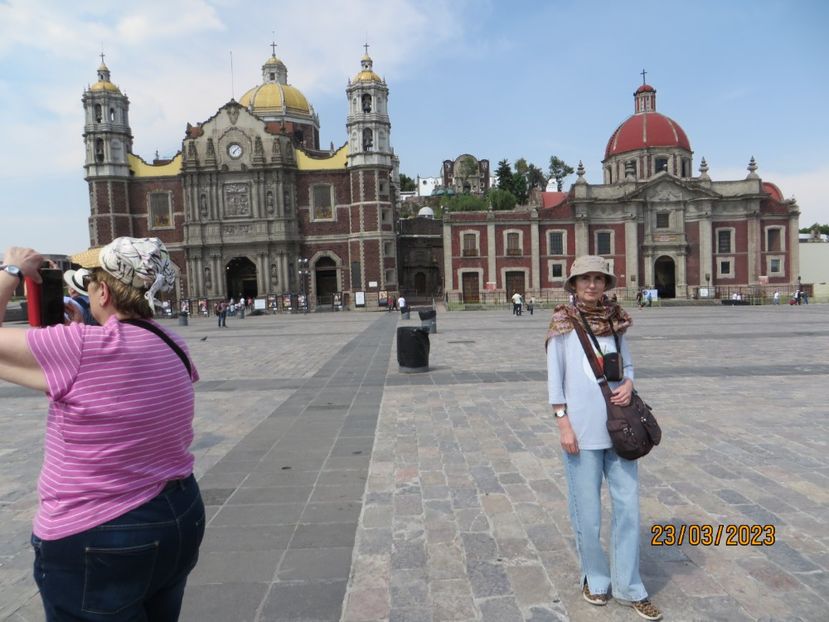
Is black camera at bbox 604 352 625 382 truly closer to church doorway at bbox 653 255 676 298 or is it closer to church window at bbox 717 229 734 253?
church doorway at bbox 653 255 676 298

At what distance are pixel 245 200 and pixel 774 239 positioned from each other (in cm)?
4314

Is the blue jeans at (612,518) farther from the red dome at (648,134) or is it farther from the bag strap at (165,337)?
the red dome at (648,134)

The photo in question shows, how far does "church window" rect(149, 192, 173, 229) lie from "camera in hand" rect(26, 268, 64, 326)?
49507mm

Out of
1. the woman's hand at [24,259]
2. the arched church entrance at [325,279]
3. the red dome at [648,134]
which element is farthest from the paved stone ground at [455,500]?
the red dome at [648,134]

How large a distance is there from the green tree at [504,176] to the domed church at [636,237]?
111ft

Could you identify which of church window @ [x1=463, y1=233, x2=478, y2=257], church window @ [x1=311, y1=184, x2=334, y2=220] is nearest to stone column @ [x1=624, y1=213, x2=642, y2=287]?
church window @ [x1=463, y1=233, x2=478, y2=257]

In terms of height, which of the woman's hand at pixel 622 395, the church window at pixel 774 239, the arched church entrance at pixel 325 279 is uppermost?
the church window at pixel 774 239

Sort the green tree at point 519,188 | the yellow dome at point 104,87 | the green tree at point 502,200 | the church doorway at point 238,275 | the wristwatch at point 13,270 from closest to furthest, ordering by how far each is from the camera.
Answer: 1. the wristwatch at point 13,270
2. the yellow dome at point 104,87
3. the church doorway at point 238,275
4. the green tree at point 502,200
5. the green tree at point 519,188

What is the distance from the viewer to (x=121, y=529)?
1.84 meters

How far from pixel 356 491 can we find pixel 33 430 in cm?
502

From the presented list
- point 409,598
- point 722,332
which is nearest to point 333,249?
point 722,332

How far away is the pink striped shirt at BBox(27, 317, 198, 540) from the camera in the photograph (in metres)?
1.82

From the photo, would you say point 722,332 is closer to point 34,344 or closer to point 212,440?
point 212,440

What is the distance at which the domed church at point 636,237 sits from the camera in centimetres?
4791
